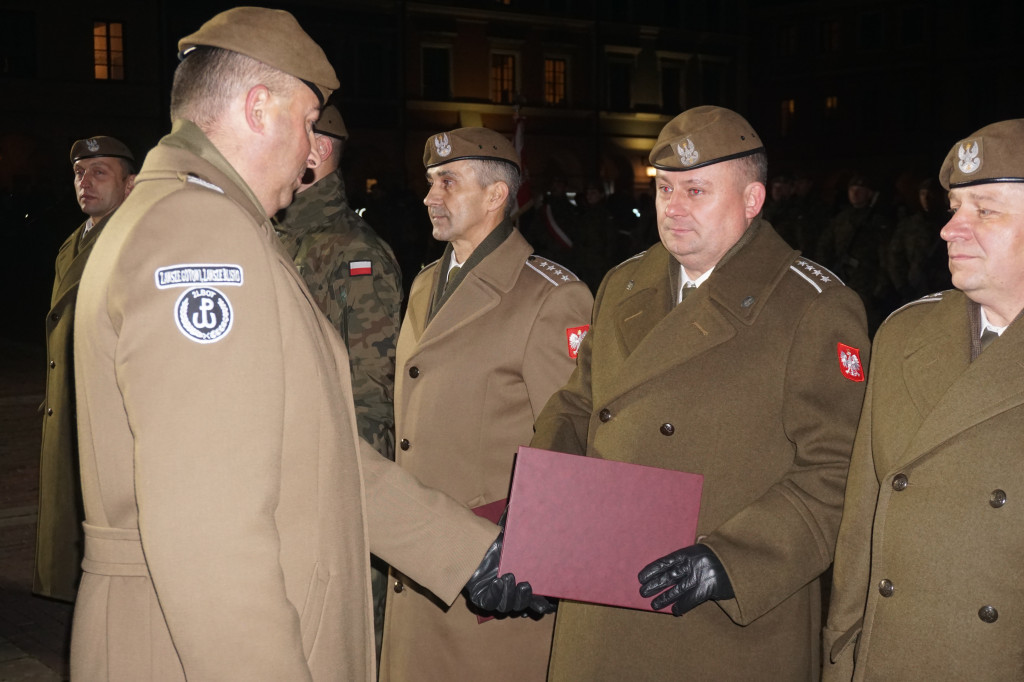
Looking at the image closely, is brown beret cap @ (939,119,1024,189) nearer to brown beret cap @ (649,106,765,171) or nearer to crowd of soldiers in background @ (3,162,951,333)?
brown beret cap @ (649,106,765,171)

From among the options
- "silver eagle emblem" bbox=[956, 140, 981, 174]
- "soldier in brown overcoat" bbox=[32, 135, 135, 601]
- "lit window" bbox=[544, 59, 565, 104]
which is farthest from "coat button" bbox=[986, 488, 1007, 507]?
"lit window" bbox=[544, 59, 565, 104]

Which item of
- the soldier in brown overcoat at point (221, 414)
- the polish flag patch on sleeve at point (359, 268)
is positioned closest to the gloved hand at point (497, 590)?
the soldier in brown overcoat at point (221, 414)

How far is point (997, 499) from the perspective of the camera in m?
2.54

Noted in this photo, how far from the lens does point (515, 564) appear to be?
276 centimetres

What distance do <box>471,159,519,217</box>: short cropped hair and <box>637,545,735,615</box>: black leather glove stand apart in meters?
2.03

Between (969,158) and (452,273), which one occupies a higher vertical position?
(969,158)

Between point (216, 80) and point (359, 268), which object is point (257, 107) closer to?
point (216, 80)

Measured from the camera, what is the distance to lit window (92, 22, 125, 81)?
33656 mm

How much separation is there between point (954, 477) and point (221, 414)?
5.72 ft

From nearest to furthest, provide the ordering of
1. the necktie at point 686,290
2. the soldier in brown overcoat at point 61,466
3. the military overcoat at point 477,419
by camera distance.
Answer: the necktie at point 686,290 < the military overcoat at point 477,419 < the soldier in brown overcoat at point 61,466

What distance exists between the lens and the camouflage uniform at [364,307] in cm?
444

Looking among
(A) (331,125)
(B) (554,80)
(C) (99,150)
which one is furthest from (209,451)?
(B) (554,80)

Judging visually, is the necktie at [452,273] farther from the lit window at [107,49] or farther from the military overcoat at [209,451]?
the lit window at [107,49]

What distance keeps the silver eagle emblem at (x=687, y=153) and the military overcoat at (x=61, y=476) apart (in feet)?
12.5
